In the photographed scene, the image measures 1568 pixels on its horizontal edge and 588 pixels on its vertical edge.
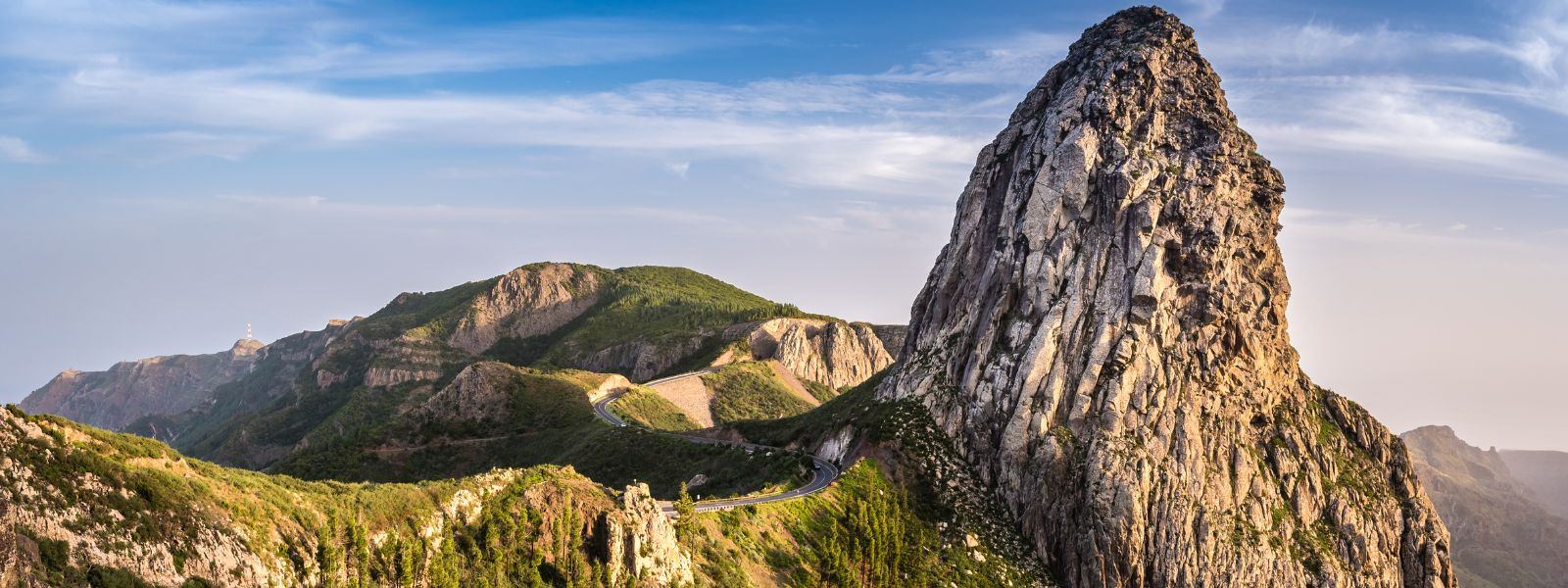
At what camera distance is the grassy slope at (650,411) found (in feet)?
462

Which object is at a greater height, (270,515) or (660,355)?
(660,355)

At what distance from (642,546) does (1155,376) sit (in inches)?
2090

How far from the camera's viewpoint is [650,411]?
148 metres

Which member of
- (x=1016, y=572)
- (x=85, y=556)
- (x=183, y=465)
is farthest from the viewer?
(x=1016, y=572)

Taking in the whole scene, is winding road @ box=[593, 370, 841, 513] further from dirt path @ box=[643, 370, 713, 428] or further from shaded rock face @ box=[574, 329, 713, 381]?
shaded rock face @ box=[574, 329, 713, 381]

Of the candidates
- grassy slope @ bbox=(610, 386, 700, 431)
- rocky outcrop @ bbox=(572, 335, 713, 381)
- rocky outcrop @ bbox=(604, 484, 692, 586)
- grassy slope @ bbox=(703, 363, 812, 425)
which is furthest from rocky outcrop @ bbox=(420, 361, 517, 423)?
rocky outcrop @ bbox=(604, 484, 692, 586)

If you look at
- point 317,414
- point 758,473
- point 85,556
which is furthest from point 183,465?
point 317,414

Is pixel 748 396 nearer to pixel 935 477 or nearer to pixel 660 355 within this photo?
pixel 660 355

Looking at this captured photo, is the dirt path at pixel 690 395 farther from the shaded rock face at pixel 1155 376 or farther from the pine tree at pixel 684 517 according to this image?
the pine tree at pixel 684 517

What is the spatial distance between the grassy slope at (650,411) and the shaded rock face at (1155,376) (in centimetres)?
4837

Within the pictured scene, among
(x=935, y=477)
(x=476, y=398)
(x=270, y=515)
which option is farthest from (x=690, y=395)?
(x=270, y=515)

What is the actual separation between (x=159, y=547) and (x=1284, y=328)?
9463 centimetres

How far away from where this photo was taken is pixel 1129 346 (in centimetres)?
8988

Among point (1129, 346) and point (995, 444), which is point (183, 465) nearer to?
point (995, 444)
